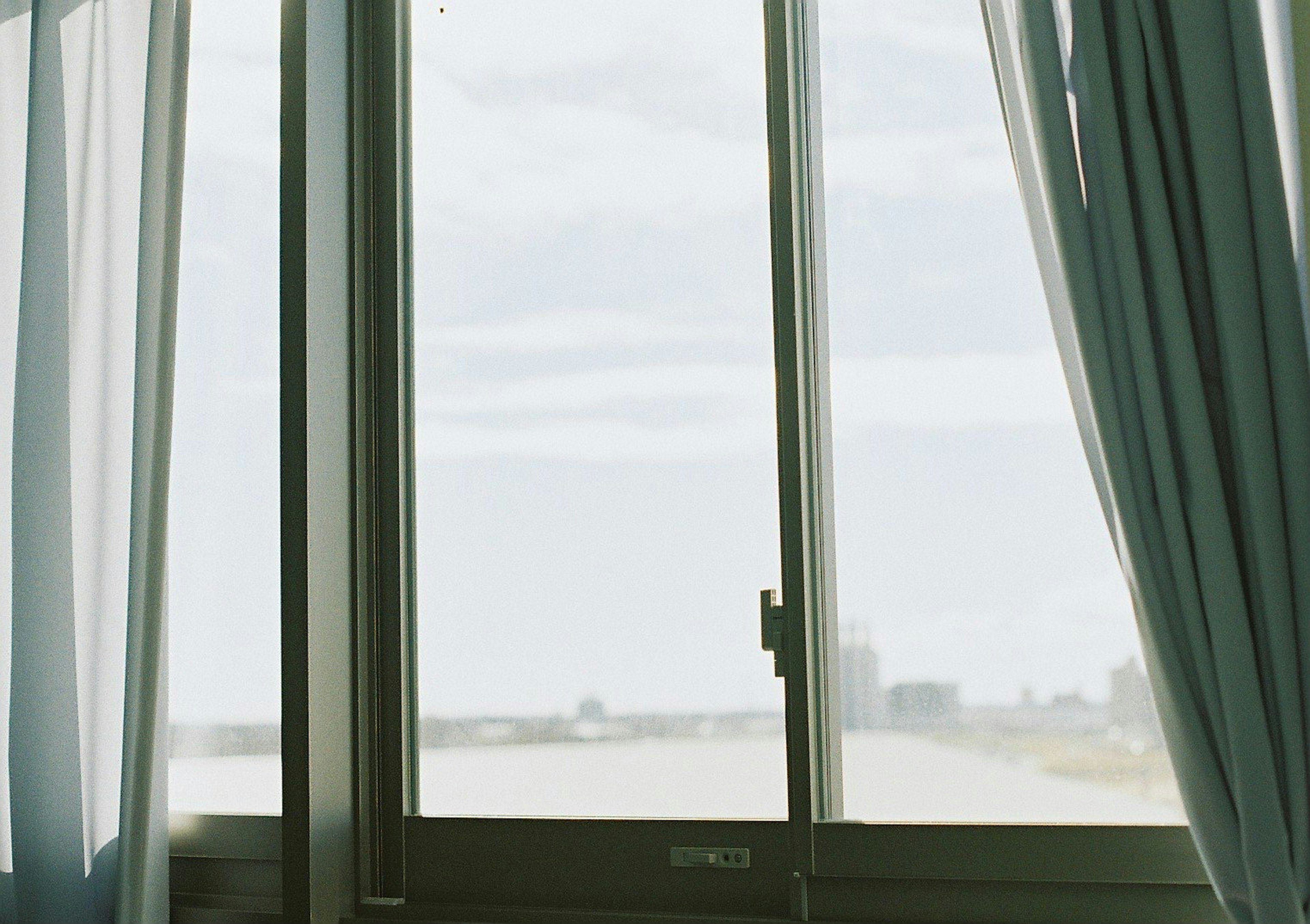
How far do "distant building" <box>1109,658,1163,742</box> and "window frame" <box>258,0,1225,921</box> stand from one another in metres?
0.12

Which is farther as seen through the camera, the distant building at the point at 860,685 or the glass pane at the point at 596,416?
the glass pane at the point at 596,416

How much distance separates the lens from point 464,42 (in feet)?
7.59

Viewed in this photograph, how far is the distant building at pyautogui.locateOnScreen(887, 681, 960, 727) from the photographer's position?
183cm

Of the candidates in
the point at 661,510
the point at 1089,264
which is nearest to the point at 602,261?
the point at 661,510

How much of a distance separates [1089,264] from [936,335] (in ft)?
1.13

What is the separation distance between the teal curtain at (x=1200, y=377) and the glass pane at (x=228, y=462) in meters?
1.39

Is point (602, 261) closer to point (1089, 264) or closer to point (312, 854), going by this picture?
point (1089, 264)

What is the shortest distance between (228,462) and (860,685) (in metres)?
1.18

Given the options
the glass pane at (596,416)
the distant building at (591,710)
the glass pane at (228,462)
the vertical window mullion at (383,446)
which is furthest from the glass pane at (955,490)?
the glass pane at (228,462)

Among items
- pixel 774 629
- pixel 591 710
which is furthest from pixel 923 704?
pixel 591 710

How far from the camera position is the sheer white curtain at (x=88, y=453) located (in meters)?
2.09

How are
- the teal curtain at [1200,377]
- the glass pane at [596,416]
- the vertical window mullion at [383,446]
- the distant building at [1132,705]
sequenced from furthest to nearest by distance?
the vertical window mullion at [383,446]
the glass pane at [596,416]
the distant building at [1132,705]
the teal curtain at [1200,377]

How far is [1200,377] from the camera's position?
152cm

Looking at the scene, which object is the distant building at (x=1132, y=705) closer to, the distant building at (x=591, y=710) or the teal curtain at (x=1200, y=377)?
the teal curtain at (x=1200, y=377)
